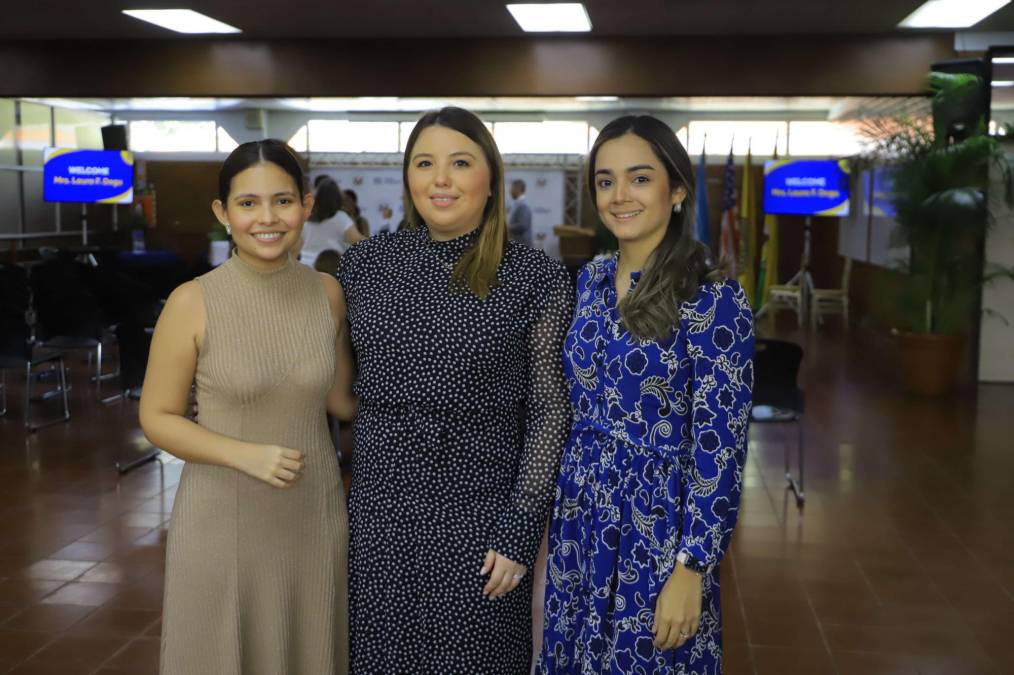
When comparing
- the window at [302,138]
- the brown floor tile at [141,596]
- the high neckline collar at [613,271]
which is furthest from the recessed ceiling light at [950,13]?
the window at [302,138]

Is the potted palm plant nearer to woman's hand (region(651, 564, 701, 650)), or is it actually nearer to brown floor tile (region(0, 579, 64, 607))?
brown floor tile (region(0, 579, 64, 607))

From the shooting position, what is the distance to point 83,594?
4.08 m

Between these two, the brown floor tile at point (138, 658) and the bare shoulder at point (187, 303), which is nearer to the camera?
the bare shoulder at point (187, 303)

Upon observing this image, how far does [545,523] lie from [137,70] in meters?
9.63

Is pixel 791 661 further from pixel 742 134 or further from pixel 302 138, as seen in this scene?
pixel 302 138

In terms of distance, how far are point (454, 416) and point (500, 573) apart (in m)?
0.30

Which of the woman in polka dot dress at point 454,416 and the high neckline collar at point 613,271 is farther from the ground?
the high neckline collar at point 613,271

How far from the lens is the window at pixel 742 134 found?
17.9m

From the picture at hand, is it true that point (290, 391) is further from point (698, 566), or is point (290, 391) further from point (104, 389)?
point (104, 389)

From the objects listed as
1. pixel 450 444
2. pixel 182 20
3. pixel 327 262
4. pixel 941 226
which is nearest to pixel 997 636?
pixel 450 444

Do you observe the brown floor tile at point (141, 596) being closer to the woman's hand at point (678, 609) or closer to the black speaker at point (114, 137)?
the woman's hand at point (678, 609)

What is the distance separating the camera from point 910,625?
153 inches

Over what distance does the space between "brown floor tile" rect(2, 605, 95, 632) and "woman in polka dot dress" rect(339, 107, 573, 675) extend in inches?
90.6

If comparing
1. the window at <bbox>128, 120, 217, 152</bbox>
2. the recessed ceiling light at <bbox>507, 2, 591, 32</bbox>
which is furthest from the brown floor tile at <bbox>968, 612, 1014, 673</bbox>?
the window at <bbox>128, 120, 217, 152</bbox>
